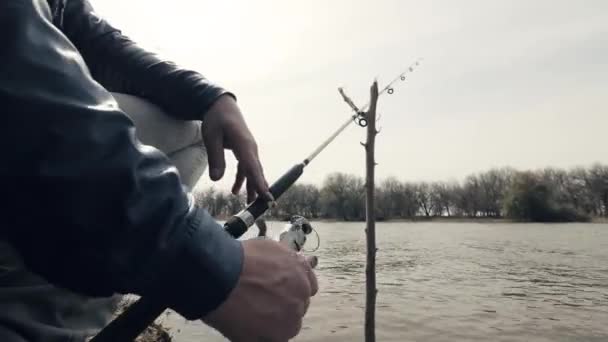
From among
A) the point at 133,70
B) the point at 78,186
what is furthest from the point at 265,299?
the point at 133,70

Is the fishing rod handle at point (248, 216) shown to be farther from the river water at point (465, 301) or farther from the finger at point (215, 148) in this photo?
the river water at point (465, 301)

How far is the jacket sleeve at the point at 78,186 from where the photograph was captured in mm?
739

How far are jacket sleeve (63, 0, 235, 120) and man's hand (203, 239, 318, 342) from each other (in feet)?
2.88

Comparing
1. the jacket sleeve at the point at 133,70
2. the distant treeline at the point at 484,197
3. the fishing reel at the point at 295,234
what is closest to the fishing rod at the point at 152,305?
the fishing reel at the point at 295,234

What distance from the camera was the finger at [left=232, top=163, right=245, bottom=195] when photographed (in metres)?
1.72

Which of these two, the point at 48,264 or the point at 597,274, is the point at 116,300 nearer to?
the point at 48,264

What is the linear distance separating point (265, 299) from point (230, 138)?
888 mm

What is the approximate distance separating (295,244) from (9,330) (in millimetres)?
1107

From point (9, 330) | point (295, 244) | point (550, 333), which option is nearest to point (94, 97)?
point (9, 330)

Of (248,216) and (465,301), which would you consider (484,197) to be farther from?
(248,216)

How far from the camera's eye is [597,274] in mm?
16703

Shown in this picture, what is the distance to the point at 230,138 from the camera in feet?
5.60

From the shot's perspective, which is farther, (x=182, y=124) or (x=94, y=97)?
(x=182, y=124)

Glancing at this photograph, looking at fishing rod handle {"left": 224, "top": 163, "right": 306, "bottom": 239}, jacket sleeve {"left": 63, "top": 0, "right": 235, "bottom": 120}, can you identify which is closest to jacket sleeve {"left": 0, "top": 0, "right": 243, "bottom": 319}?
fishing rod handle {"left": 224, "top": 163, "right": 306, "bottom": 239}
